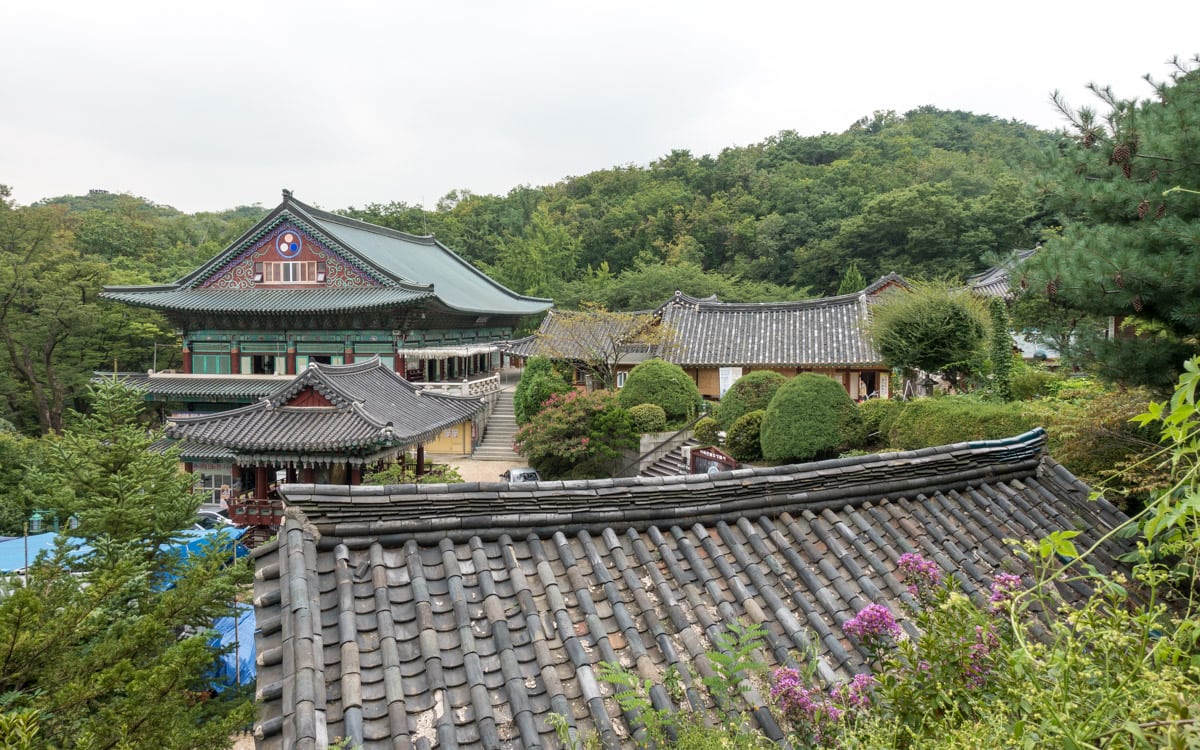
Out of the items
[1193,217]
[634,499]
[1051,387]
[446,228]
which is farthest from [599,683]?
[446,228]

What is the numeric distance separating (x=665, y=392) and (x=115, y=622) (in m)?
17.3

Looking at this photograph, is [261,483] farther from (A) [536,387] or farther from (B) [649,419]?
(B) [649,419]

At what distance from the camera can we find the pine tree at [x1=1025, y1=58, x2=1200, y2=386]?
516 cm

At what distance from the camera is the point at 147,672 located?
311 cm

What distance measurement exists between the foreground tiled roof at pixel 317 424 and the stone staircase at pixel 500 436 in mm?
6398

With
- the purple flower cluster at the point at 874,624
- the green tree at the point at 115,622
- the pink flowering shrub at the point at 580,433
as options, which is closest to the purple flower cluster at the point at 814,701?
the purple flower cluster at the point at 874,624

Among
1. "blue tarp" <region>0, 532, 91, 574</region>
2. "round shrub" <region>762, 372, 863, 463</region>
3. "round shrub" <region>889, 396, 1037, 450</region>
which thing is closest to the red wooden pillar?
"blue tarp" <region>0, 532, 91, 574</region>

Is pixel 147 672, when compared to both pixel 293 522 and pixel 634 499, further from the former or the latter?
pixel 634 499

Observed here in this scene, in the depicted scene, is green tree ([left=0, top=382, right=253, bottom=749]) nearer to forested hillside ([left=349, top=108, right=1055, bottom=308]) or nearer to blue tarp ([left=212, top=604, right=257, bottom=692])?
blue tarp ([left=212, top=604, right=257, bottom=692])

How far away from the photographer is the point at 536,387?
21.6m

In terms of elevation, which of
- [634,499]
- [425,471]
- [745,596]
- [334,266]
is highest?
[334,266]

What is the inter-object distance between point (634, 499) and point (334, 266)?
78.2ft

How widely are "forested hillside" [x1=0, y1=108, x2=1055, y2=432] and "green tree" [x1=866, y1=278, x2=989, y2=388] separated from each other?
1156 centimetres

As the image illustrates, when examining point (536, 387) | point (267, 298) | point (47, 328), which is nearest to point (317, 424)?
point (536, 387)
